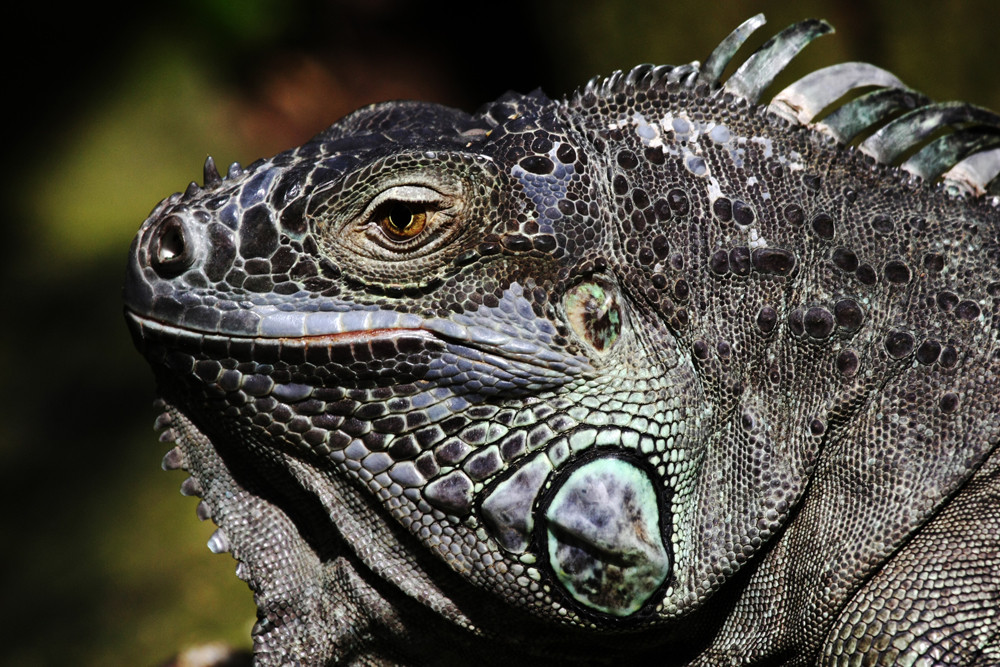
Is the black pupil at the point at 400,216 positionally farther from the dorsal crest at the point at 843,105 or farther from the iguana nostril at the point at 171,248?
the dorsal crest at the point at 843,105

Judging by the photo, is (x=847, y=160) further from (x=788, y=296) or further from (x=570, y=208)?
(x=570, y=208)

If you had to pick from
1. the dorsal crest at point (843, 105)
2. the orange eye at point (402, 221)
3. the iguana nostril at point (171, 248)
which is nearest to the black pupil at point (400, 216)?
the orange eye at point (402, 221)

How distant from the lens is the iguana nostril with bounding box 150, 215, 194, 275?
2.59m

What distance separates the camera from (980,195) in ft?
10.4

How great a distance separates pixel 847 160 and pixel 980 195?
0.57 metres

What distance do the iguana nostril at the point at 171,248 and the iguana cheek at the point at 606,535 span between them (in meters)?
1.28

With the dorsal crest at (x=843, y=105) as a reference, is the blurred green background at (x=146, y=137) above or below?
above

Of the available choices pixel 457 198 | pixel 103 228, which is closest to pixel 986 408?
pixel 457 198

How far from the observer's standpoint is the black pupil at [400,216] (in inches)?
101

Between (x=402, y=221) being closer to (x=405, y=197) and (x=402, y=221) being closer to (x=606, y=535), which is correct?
(x=405, y=197)

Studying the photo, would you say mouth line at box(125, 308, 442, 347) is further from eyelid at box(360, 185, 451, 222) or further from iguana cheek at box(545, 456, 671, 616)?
iguana cheek at box(545, 456, 671, 616)

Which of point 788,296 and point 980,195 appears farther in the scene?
point 980,195

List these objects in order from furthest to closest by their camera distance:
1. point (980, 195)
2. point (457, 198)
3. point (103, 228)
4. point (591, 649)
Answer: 1. point (103, 228)
2. point (980, 195)
3. point (591, 649)
4. point (457, 198)

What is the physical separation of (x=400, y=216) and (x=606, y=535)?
3.57 ft
